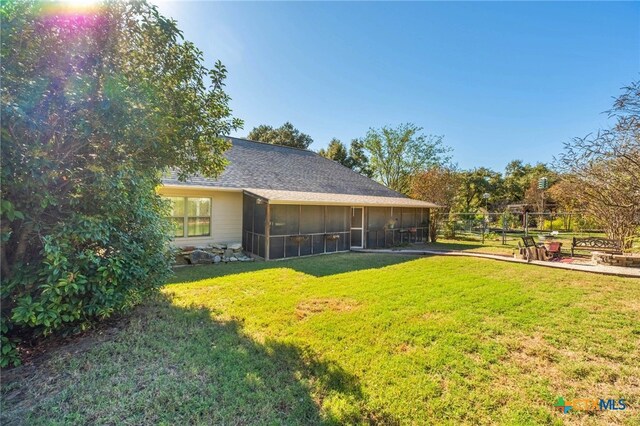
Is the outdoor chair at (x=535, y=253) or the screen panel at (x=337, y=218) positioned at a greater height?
the screen panel at (x=337, y=218)

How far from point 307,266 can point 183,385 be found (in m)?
6.15

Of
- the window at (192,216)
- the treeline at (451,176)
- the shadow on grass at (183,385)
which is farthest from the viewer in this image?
the treeline at (451,176)

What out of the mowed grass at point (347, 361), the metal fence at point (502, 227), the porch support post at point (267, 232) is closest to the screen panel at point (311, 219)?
the porch support post at point (267, 232)

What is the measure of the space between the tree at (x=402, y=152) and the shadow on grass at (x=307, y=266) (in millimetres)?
18408

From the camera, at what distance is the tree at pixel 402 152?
90.1 feet

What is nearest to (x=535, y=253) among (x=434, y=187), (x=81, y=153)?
(x=434, y=187)

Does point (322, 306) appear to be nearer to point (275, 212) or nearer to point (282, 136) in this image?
point (275, 212)

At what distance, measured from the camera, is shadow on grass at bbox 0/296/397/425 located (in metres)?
2.61

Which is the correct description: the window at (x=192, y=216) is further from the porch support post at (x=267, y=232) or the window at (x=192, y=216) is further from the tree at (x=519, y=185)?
the tree at (x=519, y=185)

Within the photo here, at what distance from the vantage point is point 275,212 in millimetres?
10312

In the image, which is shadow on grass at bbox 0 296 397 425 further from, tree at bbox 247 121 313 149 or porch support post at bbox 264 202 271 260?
tree at bbox 247 121 313 149

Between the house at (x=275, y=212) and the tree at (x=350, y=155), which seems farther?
the tree at (x=350, y=155)

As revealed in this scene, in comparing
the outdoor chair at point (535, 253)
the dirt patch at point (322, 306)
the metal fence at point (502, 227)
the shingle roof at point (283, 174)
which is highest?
the shingle roof at point (283, 174)

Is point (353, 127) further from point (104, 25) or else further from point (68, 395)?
point (68, 395)
